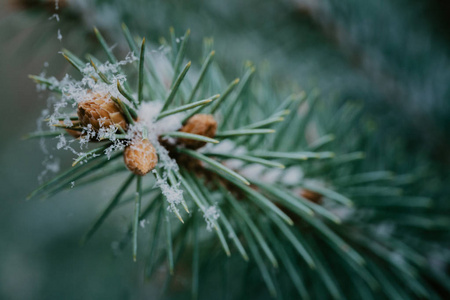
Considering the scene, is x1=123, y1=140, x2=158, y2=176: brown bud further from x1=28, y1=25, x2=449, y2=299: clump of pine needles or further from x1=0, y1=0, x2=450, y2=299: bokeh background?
x1=0, y1=0, x2=450, y2=299: bokeh background

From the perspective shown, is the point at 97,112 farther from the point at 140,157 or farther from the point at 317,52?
the point at 317,52

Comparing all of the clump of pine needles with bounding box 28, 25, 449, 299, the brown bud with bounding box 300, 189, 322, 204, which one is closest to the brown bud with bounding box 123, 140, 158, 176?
the clump of pine needles with bounding box 28, 25, 449, 299

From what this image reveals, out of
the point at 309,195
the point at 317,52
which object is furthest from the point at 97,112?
the point at 317,52

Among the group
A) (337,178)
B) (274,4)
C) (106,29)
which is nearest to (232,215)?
(337,178)

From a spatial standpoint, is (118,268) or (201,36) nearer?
(201,36)

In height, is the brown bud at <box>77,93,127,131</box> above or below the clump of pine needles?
above

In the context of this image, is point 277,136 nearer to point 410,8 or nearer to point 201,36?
point 201,36
